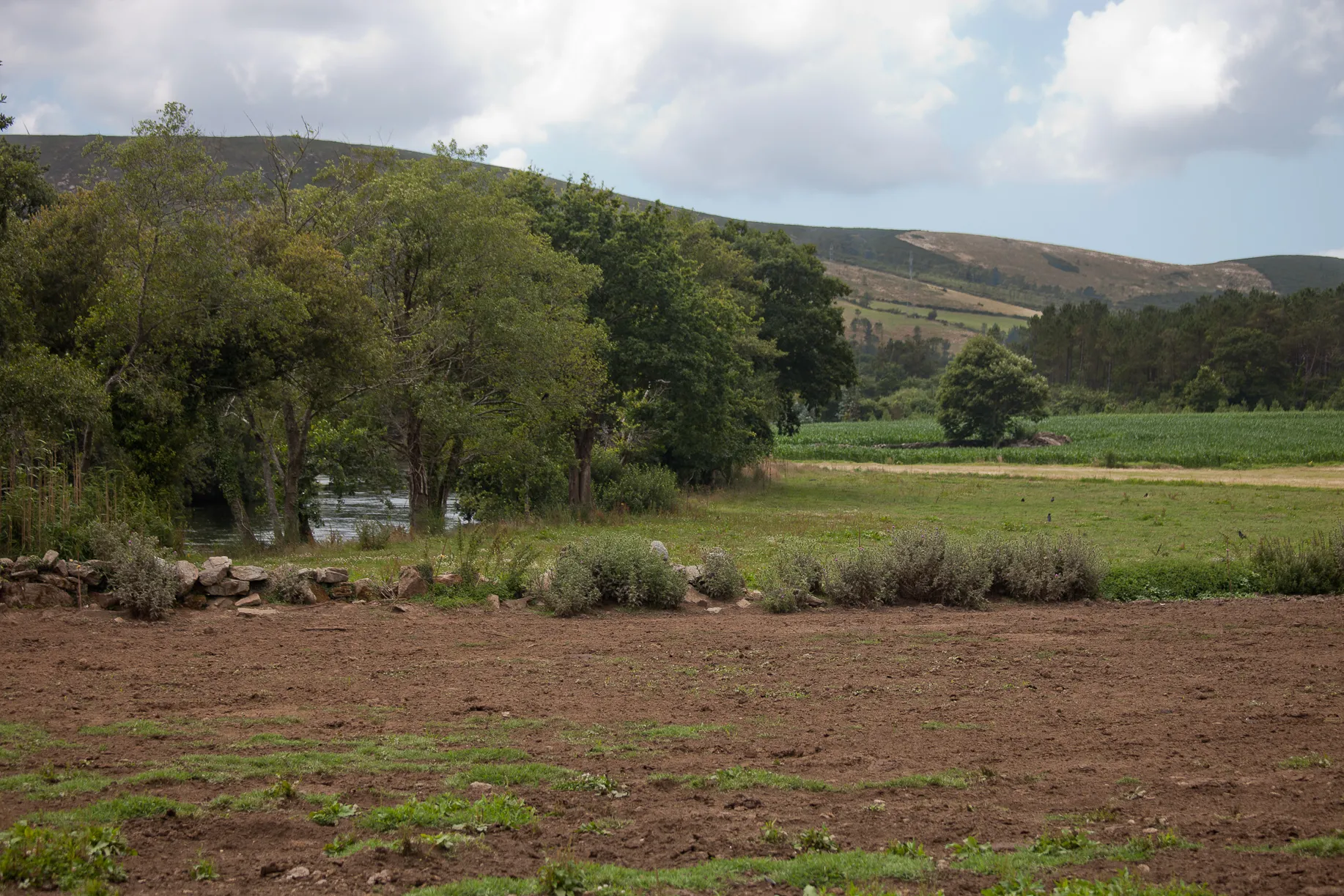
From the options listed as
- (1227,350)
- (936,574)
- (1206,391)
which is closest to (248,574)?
(936,574)

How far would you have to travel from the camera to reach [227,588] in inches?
520

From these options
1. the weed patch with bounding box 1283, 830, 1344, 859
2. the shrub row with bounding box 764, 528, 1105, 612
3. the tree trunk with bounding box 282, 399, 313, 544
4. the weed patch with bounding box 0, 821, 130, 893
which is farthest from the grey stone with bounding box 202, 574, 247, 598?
the weed patch with bounding box 1283, 830, 1344, 859

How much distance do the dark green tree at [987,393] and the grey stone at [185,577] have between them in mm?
77026

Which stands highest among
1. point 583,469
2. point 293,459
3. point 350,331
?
point 350,331

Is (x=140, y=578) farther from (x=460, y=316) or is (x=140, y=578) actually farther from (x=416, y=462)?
(x=416, y=462)

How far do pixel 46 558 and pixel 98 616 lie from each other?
143cm

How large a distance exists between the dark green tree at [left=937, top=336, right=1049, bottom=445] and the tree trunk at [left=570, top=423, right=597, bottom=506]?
188ft

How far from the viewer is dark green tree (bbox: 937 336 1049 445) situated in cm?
8312

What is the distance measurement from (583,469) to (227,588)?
20268 mm

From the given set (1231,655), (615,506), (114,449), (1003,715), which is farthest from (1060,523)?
(114,449)

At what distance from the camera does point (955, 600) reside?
1496cm

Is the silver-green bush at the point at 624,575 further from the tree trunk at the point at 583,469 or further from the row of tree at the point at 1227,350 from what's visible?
the row of tree at the point at 1227,350

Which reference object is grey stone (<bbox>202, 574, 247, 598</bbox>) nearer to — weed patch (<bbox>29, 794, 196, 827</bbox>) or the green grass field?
the green grass field

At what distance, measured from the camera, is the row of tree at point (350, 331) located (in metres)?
19.3
